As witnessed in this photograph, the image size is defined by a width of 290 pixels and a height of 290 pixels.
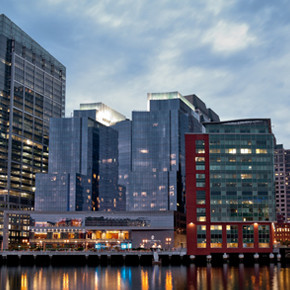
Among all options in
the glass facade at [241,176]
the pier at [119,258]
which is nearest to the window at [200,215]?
the glass facade at [241,176]

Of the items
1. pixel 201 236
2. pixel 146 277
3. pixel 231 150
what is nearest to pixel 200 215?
pixel 201 236

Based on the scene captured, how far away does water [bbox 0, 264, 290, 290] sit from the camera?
113562 mm

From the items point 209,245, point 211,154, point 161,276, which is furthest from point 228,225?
point 161,276

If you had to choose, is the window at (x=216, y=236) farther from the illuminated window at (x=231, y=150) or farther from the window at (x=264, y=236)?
the illuminated window at (x=231, y=150)

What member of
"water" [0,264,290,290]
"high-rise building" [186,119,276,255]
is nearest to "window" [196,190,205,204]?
"high-rise building" [186,119,276,255]

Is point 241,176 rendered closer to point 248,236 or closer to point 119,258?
point 248,236

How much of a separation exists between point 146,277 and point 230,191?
208 feet

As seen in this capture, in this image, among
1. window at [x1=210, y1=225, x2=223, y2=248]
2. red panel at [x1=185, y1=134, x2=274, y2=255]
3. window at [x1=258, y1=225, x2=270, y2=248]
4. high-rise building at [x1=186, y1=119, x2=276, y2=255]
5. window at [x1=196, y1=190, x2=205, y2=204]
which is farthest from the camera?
window at [x1=196, y1=190, x2=205, y2=204]

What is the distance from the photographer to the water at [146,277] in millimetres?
113562

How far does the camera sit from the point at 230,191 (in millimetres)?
182500

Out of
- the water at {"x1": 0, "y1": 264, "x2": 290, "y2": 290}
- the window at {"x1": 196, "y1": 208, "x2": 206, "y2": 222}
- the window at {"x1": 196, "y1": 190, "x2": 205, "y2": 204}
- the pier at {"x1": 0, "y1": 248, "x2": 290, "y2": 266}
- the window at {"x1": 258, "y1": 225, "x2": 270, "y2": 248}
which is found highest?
the window at {"x1": 196, "y1": 190, "x2": 205, "y2": 204}

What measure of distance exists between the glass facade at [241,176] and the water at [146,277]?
25.2m

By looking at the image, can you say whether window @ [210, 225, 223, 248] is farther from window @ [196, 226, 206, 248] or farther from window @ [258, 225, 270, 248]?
window @ [258, 225, 270, 248]

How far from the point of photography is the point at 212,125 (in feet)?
618
